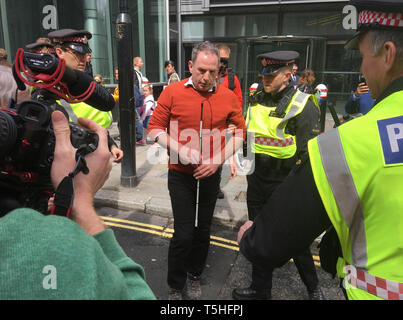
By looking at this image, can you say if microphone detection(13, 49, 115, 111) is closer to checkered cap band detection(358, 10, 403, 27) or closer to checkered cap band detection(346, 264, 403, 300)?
checkered cap band detection(358, 10, 403, 27)

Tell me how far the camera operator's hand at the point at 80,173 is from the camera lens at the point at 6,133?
12 cm

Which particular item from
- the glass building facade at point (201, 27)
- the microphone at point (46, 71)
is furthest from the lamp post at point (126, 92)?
the glass building facade at point (201, 27)

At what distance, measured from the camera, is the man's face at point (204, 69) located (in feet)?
8.49

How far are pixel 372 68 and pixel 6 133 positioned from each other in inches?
47.4

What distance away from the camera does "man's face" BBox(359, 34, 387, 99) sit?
3.75 ft

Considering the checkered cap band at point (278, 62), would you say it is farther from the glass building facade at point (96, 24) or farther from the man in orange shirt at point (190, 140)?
the glass building facade at point (96, 24)

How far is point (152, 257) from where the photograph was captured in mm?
3453

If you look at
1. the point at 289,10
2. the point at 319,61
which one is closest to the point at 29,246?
the point at 319,61

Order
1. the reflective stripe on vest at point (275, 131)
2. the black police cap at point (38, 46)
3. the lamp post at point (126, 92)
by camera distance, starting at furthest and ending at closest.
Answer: the lamp post at point (126, 92) < the black police cap at point (38, 46) < the reflective stripe on vest at point (275, 131)

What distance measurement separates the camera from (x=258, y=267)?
2.61 meters

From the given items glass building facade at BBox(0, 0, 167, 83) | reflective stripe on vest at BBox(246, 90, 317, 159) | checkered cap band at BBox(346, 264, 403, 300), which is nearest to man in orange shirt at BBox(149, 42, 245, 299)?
reflective stripe on vest at BBox(246, 90, 317, 159)

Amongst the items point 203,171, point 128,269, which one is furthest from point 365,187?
point 203,171

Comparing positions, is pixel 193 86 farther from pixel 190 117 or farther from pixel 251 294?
pixel 251 294
